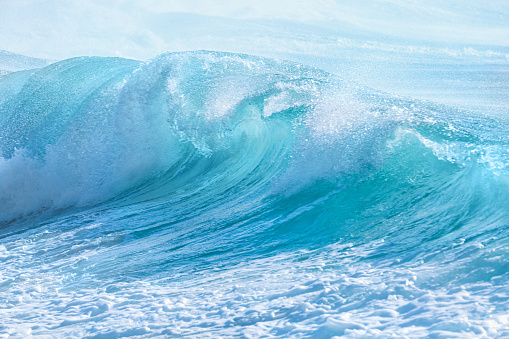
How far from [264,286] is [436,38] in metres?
32.8

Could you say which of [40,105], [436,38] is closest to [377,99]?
[40,105]

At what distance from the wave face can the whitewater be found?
0.06 feet

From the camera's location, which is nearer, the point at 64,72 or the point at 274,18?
the point at 64,72

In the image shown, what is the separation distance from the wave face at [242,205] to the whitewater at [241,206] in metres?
0.02

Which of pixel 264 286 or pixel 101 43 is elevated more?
pixel 101 43

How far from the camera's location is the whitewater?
325 cm

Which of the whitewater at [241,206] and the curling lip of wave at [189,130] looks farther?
the curling lip of wave at [189,130]

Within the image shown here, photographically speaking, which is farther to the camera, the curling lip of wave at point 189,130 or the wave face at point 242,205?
the curling lip of wave at point 189,130

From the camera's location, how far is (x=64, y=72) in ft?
26.7

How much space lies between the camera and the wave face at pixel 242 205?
3268mm

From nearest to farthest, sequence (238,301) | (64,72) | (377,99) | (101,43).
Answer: (238,301)
(377,99)
(64,72)
(101,43)

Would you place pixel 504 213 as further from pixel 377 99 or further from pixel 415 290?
pixel 377 99

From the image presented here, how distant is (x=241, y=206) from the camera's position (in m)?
5.48

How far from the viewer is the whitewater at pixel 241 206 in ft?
10.7
